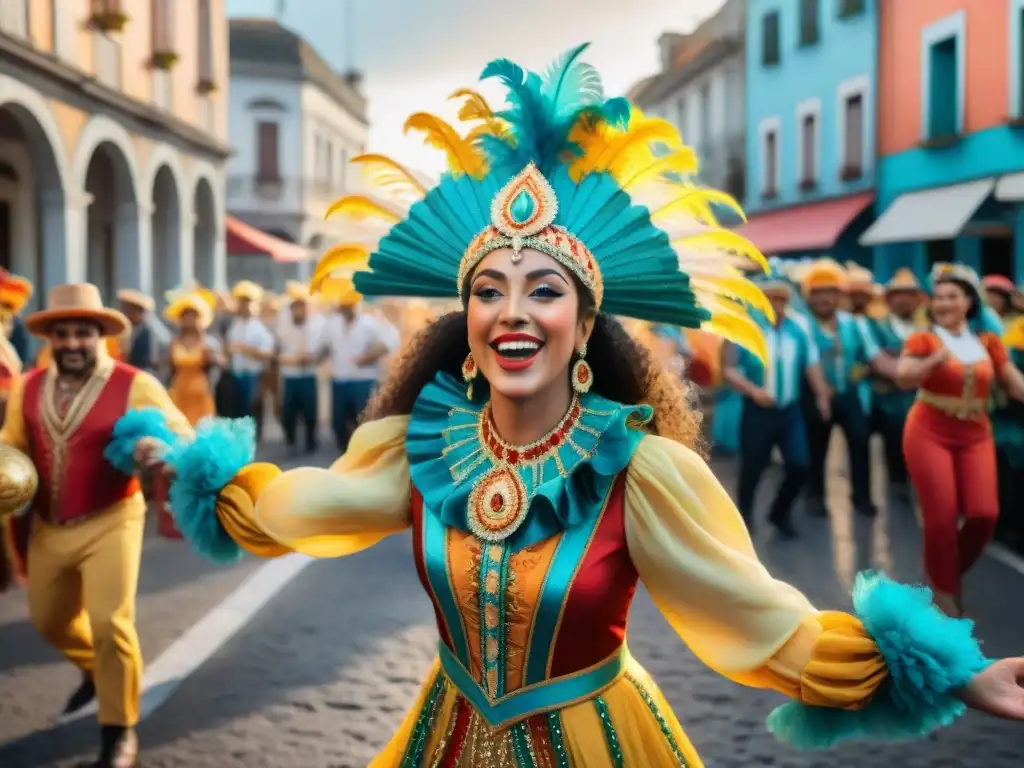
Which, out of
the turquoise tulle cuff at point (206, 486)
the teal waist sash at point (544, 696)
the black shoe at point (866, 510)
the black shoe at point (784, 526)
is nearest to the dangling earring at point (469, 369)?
the turquoise tulle cuff at point (206, 486)

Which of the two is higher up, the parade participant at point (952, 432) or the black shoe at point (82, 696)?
the parade participant at point (952, 432)

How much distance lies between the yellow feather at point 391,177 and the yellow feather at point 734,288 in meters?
0.72

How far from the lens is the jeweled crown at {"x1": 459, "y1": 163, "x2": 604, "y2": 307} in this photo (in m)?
2.85

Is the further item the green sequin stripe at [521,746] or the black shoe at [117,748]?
the black shoe at [117,748]

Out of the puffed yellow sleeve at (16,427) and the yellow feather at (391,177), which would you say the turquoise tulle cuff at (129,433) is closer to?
the puffed yellow sleeve at (16,427)

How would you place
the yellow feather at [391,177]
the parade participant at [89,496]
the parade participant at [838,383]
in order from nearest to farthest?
the yellow feather at [391,177] → the parade participant at [89,496] → the parade participant at [838,383]

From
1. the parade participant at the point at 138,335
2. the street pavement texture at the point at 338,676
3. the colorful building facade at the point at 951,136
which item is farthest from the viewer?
the colorful building facade at the point at 951,136

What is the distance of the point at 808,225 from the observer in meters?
27.9

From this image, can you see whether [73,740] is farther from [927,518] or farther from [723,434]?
[723,434]

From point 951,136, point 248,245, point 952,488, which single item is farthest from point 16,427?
point 248,245

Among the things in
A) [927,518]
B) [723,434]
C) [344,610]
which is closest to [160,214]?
[723,434]

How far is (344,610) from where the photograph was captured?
7.23 metres

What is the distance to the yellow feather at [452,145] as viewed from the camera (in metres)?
3.03

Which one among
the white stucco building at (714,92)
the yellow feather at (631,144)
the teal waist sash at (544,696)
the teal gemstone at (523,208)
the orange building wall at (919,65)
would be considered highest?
the white stucco building at (714,92)
